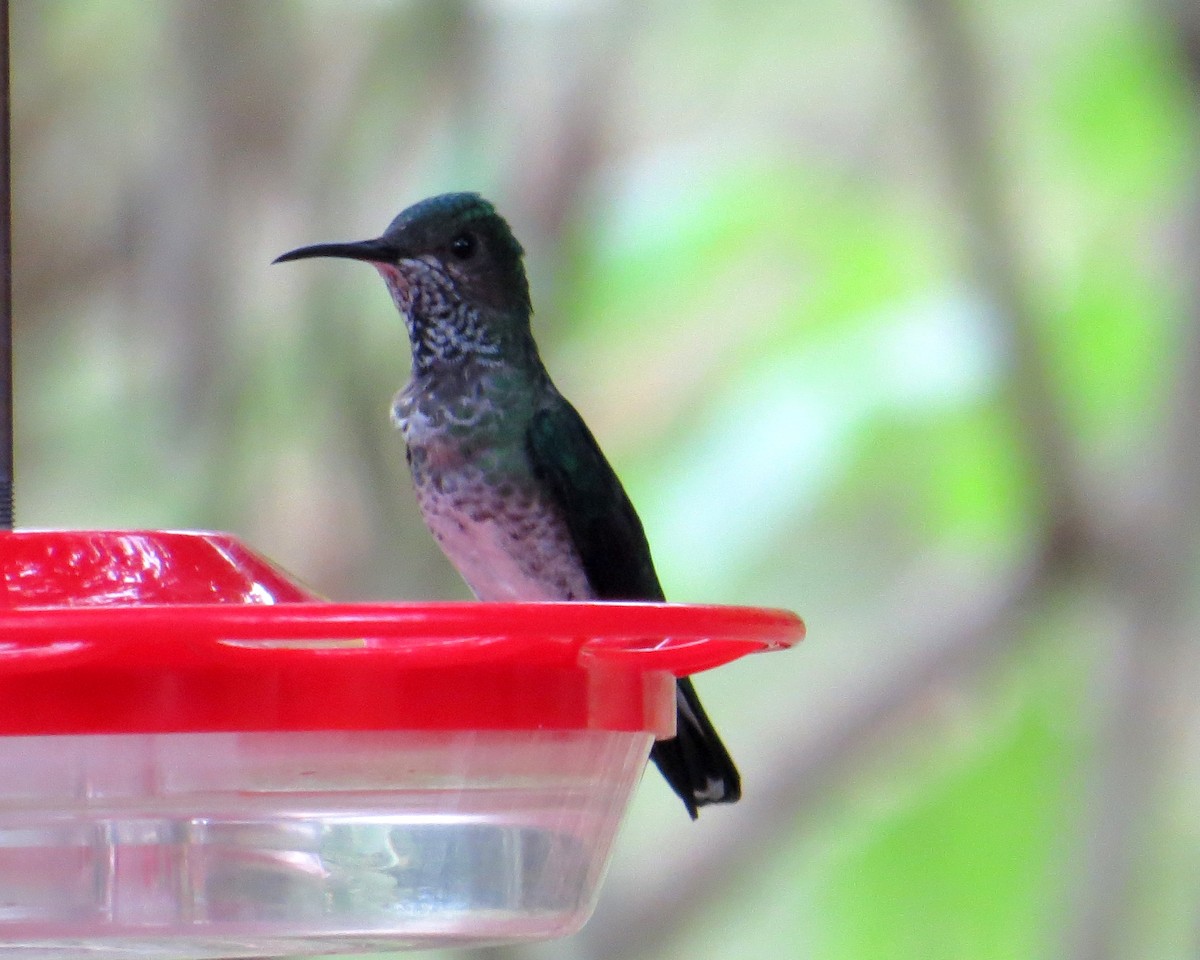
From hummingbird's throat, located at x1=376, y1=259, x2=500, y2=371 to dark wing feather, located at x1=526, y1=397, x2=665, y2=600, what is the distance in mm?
117

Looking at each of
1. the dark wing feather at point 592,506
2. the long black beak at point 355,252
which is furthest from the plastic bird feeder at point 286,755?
the dark wing feather at point 592,506

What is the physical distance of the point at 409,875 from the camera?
3.17 feet

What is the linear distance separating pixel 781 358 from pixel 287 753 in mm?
2942

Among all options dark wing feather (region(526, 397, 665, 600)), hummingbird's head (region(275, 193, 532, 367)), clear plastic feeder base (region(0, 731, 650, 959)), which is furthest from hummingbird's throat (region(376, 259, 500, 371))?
clear plastic feeder base (region(0, 731, 650, 959))

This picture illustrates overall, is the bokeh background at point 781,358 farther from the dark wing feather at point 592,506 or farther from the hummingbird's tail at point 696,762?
the hummingbird's tail at point 696,762

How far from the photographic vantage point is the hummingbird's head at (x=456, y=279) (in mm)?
1905

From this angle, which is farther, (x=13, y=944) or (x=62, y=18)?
(x=62, y=18)

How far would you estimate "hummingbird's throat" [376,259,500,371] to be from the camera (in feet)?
6.79

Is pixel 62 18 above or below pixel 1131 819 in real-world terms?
above

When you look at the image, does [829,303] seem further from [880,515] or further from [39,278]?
[39,278]

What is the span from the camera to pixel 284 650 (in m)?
0.89

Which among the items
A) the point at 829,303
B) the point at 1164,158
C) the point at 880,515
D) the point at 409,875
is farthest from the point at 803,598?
the point at 409,875

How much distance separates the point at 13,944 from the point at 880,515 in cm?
327

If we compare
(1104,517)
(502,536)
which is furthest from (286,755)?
(1104,517)
